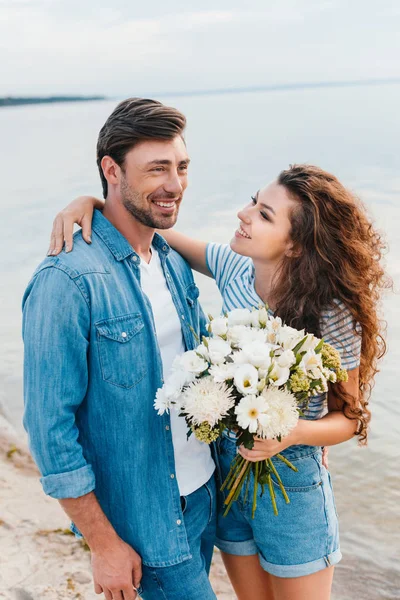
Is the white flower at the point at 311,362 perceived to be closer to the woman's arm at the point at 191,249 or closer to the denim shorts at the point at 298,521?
the denim shorts at the point at 298,521

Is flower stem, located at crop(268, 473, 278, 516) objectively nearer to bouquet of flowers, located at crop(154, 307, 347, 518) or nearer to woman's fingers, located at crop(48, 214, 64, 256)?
bouquet of flowers, located at crop(154, 307, 347, 518)

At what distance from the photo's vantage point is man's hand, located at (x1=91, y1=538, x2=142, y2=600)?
9.48ft

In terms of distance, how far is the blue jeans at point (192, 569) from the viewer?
3.06 meters

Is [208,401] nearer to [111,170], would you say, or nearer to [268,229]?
[268,229]

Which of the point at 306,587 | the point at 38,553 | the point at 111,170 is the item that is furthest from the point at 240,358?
the point at 38,553

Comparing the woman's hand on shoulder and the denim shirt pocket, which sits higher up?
the woman's hand on shoulder

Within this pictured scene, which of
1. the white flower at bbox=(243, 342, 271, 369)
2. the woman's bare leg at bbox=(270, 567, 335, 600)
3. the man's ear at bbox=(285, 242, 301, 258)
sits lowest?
the woman's bare leg at bbox=(270, 567, 335, 600)

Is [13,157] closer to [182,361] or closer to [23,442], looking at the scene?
[23,442]

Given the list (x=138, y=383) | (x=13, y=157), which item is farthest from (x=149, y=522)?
(x=13, y=157)

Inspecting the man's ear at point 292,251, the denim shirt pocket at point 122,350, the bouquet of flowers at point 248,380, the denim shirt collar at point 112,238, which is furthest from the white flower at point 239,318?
the man's ear at point 292,251

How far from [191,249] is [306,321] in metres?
1.05

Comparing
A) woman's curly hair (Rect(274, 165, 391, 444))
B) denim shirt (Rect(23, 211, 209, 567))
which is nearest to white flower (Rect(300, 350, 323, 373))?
woman's curly hair (Rect(274, 165, 391, 444))

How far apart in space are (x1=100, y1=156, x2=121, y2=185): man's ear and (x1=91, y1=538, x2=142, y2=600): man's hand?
5.49 ft

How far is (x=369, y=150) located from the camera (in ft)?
101
